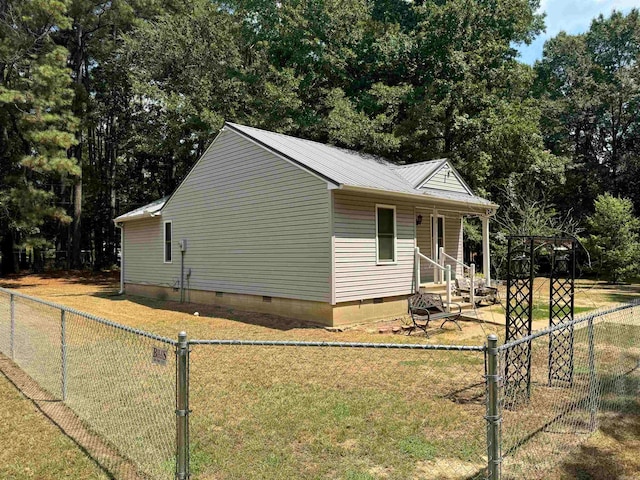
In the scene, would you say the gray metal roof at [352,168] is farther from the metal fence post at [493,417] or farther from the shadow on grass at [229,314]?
the metal fence post at [493,417]

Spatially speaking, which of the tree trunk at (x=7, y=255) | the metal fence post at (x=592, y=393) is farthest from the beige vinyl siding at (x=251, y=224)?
the tree trunk at (x=7, y=255)

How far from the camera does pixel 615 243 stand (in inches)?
867

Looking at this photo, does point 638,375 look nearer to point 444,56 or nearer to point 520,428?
point 520,428

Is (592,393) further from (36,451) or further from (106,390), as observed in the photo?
(106,390)

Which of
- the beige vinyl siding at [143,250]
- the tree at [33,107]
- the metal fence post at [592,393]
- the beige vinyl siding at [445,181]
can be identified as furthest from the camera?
the tree at [33,107]

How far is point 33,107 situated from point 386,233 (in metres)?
20.1

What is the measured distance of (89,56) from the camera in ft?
106

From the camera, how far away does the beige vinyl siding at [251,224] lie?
443 inches

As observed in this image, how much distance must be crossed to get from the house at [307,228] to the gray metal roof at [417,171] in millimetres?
51

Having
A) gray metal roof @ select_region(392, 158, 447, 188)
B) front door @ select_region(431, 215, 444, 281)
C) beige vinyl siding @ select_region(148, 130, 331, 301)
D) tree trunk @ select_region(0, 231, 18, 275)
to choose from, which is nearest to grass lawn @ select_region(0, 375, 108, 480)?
beige vinyl siding @ select_region(148, 130, 331, 301)

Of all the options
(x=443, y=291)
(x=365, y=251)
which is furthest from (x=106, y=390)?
(x=443, y=291)

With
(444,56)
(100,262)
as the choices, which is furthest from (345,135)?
(100,262)

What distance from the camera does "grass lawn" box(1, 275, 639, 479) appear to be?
4.02 m

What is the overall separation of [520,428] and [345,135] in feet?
55.7
